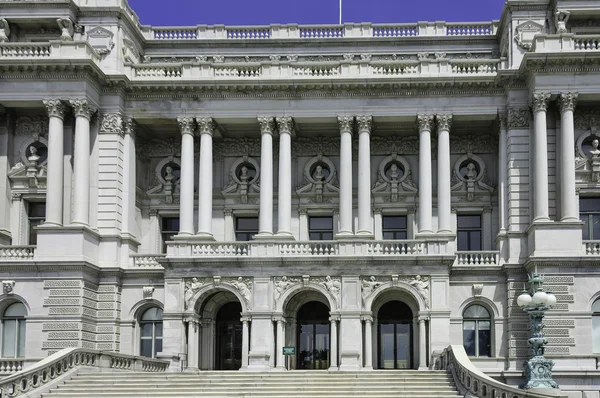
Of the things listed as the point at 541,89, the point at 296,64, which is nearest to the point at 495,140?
the point at 541,89

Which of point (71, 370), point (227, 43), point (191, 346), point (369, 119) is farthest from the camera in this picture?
point (227, 43)

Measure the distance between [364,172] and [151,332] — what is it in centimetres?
1395

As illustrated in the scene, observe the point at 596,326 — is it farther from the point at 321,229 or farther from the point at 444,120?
the point at 321,229

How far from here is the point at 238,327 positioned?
5334 centimetres

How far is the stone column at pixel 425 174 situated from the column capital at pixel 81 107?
1725cm

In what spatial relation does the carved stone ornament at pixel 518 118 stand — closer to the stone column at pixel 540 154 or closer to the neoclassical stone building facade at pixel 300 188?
the neoclassical stone building facade at pixel 300 188

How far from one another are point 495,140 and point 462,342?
11.9 m

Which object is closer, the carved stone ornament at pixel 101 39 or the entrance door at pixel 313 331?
the entrance door at pixel 313 331

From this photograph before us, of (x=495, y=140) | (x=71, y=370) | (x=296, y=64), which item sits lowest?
(x=71, y=370)

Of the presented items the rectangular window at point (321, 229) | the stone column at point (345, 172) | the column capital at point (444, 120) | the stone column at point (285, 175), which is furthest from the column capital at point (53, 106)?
the column capital at point (444, 120)

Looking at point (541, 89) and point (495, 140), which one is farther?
point (495, 140)

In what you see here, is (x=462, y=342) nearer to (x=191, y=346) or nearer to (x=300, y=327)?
(x=300, y=327)

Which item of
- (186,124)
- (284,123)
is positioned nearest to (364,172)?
(284,123)

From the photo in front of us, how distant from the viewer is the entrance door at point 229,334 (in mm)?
53250
